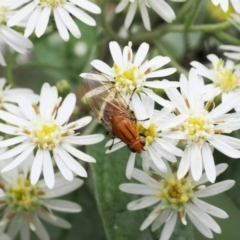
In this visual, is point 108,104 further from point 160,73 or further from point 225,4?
point 225,4

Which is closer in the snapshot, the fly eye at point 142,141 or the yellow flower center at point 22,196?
the fly eye at point 142,141

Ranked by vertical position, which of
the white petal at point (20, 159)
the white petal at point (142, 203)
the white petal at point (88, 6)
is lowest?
the white petal at point (142, 203)

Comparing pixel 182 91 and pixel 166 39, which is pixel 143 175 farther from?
pixel 166 39

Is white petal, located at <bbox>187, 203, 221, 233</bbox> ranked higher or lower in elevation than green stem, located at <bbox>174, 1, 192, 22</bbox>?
lower

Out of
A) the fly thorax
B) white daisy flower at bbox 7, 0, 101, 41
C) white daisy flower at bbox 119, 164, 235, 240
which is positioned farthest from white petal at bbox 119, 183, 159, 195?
white daisy flower at bbox 7, 0, 101, 41

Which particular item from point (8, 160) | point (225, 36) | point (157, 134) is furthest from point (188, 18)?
point (8, 160)

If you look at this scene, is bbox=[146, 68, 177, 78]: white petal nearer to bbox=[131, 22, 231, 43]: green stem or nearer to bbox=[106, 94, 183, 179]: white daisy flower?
bbox=[106, 94, 183, 179]: white daisy flower

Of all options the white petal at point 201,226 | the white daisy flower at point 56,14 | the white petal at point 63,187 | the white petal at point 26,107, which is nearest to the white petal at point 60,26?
the white daisy flower at point 56,14

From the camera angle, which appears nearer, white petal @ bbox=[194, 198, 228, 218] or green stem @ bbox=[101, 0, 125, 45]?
white petal @ bbox=[194, 198, 228, 218]

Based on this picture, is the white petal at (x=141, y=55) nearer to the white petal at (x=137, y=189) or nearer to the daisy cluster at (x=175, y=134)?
the daisy cluster at (x=175, y=134)
